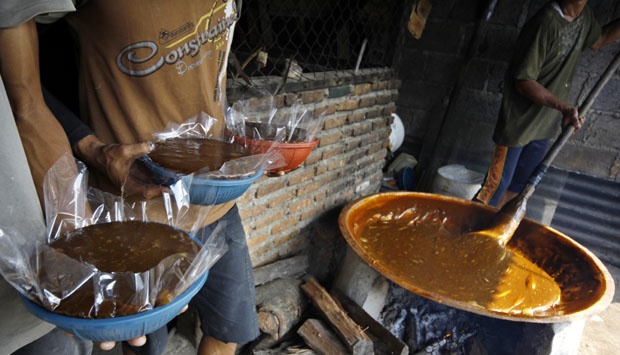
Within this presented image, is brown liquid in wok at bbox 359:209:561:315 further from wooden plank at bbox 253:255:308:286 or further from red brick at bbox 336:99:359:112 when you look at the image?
red brick at bbox 336:99:359:112

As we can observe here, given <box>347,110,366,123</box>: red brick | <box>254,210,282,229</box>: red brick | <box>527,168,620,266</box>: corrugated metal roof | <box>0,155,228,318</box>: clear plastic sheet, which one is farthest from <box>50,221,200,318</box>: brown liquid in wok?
<box>527,168,620,266</box>: corrugated metal roof

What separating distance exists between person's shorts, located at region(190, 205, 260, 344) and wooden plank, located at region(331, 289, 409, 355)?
0.94 metres

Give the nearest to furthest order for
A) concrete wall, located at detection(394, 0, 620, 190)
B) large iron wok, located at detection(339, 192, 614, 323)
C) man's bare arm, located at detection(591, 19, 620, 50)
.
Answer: large iron wok, located at detection(339, 192, 614, 323) < man's bare arm, located at detection(591, 19, 620, 50) < concrete wall, located at detection(394, 0, 620, 190)

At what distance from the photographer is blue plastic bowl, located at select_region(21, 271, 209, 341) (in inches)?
28.0

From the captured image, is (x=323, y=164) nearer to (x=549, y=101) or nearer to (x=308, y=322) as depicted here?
(x=308, y=322)

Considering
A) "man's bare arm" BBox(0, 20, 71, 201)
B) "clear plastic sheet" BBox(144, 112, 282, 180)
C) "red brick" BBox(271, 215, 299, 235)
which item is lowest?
"red brick" BBox(271, 215, 299, 235)

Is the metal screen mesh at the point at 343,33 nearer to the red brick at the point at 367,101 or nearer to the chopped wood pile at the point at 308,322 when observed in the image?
the red brick at the point at 367,101

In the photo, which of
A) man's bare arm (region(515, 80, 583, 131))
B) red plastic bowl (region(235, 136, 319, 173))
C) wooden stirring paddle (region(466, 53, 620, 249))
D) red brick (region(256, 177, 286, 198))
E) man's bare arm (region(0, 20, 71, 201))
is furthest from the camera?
man's bare arm (region(515, 80, 583, 131))

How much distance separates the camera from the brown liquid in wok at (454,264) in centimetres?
219

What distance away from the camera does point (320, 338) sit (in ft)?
7.21

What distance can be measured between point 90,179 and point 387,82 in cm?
248

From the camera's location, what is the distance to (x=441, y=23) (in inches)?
147

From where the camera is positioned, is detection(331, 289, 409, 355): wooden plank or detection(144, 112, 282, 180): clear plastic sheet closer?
detection(144, 112, 282, 180): clear plastic sheet

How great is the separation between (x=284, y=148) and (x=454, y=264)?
164cm
